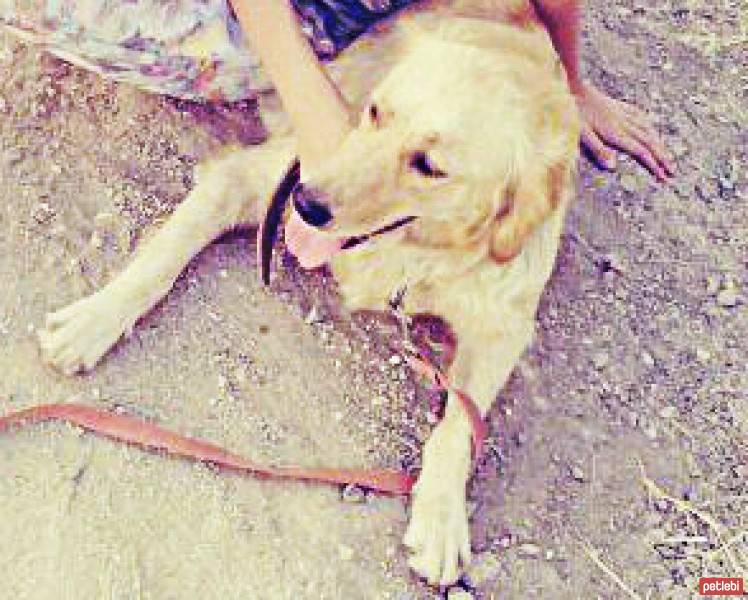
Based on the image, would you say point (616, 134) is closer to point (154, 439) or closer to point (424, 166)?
point (424, 166)

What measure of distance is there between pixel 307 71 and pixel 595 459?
1.07 metres

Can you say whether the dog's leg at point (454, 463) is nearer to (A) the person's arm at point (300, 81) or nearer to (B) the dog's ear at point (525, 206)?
(B) the dog's ear at point (525, 206)

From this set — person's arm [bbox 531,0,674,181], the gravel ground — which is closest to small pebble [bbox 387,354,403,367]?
the gravel ground

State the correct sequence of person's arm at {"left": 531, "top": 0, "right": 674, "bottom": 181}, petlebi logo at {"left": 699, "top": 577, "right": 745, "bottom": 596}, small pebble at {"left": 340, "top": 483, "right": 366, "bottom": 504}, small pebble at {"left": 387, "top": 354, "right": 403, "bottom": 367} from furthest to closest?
person's arm at {"left": 531, "top": 0, "right": 674, "bottom": 181} < small pebble at {"left": 387, "top": 354, "right": 403, "bottom": 367} < petlebi logo at {"left": 699, "top": 577, "right": 745, "bottom": 596} < small pebble at {"left": 340, "top": 483, "right": 366, "bottom": 504}

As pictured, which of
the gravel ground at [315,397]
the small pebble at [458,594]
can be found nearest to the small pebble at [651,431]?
the gravel ground at [315,397]

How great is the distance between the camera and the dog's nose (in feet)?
8.87

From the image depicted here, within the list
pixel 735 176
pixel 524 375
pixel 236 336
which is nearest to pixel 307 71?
pixel 236 336

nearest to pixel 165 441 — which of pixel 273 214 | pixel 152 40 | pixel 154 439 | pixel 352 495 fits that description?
pixel 154 439

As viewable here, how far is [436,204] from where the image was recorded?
2803 mm

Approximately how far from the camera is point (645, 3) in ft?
13.5

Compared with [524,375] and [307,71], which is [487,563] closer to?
[524,375]

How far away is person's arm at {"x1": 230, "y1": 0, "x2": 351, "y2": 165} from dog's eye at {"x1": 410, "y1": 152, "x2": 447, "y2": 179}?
6.8 inches

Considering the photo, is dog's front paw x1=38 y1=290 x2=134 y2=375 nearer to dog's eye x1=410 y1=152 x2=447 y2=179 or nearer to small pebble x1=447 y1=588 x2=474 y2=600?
dog's eye x1=410 y1=152 x2=447 y2=179

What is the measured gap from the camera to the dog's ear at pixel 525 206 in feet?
9.45
